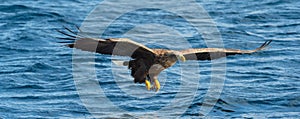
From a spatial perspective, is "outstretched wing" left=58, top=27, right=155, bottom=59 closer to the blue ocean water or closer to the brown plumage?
the brown plumage

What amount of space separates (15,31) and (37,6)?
223 centimetres

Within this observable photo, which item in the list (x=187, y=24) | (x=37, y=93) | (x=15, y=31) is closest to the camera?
(x=37, y=93)

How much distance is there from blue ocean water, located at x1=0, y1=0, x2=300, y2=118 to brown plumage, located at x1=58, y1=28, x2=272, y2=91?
293 centimetres

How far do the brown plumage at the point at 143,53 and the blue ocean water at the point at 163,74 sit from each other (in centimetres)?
293

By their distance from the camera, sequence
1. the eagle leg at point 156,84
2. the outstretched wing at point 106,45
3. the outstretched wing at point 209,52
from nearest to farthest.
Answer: the outstretched wing at point 106,45, the outstretched wing at point 209,52, the eagle leg at point 156,84

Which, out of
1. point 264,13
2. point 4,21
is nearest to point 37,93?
point 4,21

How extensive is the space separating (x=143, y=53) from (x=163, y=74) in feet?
19.8

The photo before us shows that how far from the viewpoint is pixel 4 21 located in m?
19.8

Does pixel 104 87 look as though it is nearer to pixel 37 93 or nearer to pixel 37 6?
pixel 37 93

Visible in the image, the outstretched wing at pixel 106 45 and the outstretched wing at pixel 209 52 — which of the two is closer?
the outstretched wing at pixel 106 45

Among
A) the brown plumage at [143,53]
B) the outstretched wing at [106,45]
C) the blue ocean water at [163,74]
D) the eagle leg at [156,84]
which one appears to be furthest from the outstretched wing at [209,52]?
the blue ocean water at [163,74]

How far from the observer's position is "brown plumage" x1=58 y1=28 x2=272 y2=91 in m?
9.81

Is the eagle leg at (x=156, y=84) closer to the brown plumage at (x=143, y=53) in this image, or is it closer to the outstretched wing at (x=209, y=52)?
A: the brown plumage at (x=143, y=53)

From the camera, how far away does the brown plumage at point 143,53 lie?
32.2 ft
